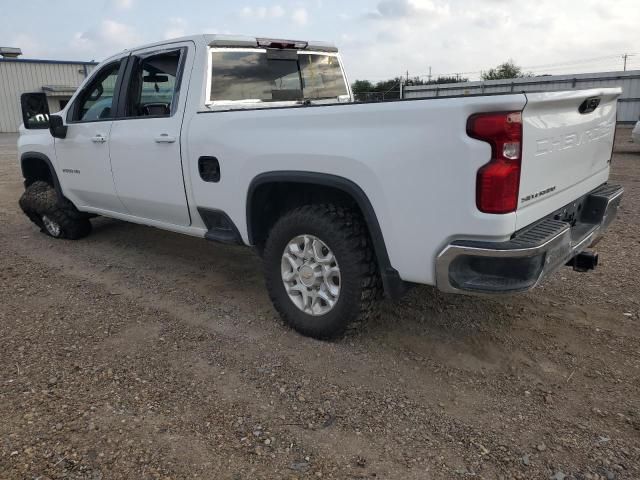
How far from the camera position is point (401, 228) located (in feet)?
9.25

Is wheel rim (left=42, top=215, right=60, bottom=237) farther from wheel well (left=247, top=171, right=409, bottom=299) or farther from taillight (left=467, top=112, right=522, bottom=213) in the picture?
taillight (left=467, top=112, right=522, bottom=213)

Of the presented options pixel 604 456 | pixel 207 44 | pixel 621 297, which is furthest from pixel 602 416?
pixel 207 44

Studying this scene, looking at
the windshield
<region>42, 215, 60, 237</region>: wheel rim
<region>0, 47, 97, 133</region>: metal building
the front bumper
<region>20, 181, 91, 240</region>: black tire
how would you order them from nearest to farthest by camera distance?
the front bumper < the windshield < <region>20, 181, 91, 240</region>: black tire < <region>42, 215, 60, 237</region>: wheel rim < <region>0, 47, 97, 133</region>: metal building

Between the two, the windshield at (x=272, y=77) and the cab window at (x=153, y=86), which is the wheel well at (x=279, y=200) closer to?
the windshield at (x=272, y=77)

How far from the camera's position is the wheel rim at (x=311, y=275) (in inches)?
130

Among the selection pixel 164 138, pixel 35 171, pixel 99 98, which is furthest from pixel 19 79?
pixel 164 138

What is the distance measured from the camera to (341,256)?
3143 millimetres

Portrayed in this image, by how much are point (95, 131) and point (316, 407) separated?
3.43m

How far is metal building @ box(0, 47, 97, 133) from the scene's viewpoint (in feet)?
96.3

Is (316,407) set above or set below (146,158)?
below

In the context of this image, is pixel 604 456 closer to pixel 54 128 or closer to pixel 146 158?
pixel 146 158

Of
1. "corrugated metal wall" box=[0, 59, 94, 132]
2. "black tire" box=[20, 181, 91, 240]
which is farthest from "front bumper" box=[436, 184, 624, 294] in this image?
"corrugated metal wall" box=[0, 59, 94, 132]

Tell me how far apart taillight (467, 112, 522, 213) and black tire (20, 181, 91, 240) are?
4788 millimetres

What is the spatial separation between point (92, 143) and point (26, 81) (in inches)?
1189
